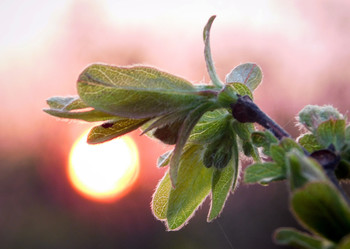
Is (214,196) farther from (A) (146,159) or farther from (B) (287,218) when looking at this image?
(A) (146,159)

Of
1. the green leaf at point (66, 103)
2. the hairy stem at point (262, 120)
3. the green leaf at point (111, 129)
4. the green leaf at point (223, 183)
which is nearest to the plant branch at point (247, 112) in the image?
the hairy stem at point (262, 120)

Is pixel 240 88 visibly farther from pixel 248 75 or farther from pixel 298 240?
pixel 298 240

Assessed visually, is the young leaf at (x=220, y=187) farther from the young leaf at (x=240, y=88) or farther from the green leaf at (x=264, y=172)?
the green leaf at (x=264, y=172)

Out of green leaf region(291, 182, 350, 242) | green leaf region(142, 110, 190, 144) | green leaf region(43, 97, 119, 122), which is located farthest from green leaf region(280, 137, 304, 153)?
green leaf region(43, 97, 119, 122)

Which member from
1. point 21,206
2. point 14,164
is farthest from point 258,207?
point 14,164

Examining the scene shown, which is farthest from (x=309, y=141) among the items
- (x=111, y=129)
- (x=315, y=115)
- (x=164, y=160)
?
(x=111, y=129)

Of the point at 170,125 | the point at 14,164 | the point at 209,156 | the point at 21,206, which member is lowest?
the point at 209,156
